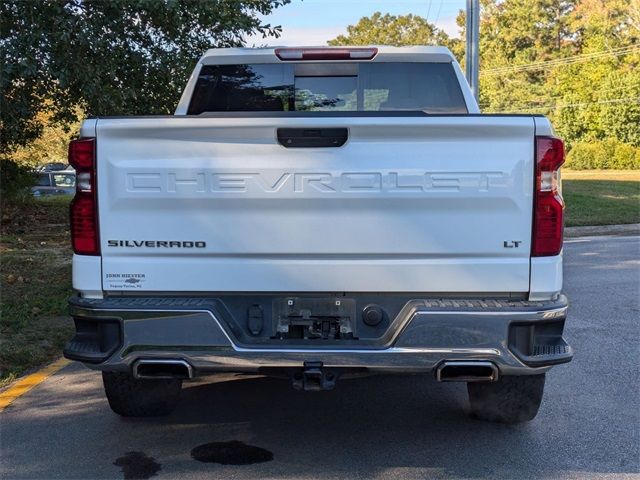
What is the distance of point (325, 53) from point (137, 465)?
296cm

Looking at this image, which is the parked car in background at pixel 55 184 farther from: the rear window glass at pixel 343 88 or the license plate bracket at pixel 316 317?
the license plate bracket at pixel 316 317

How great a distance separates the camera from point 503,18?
2699 inches

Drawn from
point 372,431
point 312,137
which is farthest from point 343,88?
point 372,431

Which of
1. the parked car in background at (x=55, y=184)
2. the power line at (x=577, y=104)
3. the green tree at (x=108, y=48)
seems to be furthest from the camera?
the power line at (x=577, y=104)

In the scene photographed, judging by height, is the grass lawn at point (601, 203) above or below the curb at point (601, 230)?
above

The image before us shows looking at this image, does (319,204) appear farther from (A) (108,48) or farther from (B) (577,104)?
(B) (577,104)

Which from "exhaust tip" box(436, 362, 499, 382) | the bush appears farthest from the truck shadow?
the bush

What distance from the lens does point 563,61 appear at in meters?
62.6

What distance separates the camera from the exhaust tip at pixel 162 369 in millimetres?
3740

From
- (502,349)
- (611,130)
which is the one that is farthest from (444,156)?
(611,130)

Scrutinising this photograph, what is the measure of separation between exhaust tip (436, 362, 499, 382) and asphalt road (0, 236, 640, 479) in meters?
0.60

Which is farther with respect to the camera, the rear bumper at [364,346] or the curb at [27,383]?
the curb at [27,383]

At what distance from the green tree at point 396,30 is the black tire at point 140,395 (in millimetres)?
66827

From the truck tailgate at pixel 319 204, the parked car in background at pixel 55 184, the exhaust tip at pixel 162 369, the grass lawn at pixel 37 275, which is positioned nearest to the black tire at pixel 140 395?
the exhaust tip at pixel 162 369
